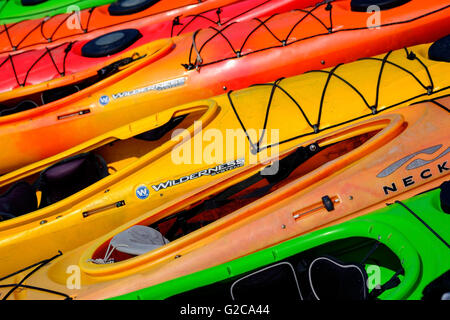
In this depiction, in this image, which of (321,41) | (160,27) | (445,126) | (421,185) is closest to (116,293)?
(421,185)

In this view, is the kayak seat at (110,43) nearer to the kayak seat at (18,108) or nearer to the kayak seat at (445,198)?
the kayak seat at (18,108)

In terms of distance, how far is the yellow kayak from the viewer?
385 centimetres

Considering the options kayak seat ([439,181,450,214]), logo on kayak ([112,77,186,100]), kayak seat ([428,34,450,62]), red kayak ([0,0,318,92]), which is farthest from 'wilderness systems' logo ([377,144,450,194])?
red kayak ([0,0,318,92])

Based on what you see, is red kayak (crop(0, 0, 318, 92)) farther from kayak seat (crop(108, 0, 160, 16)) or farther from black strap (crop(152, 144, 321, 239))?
black strap (crop(152, 144, 321, 239))

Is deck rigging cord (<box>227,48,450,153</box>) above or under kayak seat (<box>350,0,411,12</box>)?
under

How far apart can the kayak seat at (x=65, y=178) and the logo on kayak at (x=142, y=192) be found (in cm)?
64

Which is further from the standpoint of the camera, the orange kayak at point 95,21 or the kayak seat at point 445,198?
the orange kayak at point 95,21

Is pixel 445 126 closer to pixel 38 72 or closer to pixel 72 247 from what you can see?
pixel 72 247

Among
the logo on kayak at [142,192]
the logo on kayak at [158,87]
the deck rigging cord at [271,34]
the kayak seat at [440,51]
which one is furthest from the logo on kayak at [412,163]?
the logo on kayak at [158,87]

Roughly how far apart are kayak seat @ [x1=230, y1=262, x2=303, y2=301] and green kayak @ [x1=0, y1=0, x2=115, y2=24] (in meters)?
5.11

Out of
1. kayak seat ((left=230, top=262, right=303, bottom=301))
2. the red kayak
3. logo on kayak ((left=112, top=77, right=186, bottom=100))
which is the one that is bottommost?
kayak seat ((left=230, top=262, right=303, bottom=301))

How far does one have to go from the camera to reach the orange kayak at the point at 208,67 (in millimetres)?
4680

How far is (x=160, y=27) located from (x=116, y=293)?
3.60 metres

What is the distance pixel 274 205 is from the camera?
3.31m
